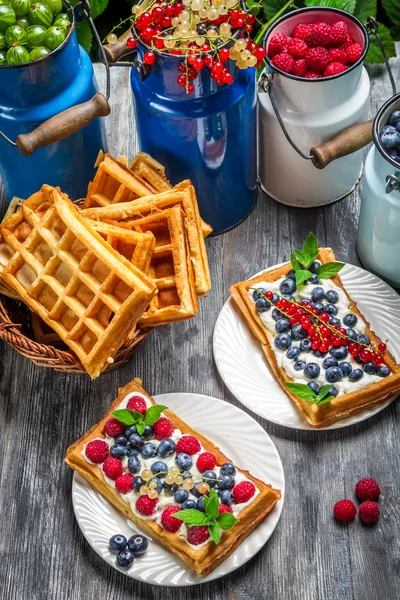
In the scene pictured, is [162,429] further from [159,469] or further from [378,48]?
[378,48]

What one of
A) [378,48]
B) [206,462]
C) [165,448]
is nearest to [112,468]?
[165,448]

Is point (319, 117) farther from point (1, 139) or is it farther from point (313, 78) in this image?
point (1, 139)

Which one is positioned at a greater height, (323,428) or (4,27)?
(4,27)

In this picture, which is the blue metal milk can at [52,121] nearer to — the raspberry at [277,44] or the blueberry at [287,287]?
the raspberry at [277,44]

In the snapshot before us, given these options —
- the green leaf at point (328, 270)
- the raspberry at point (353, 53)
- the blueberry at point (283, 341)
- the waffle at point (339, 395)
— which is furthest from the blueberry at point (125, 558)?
the raspberry at point (353, 53)

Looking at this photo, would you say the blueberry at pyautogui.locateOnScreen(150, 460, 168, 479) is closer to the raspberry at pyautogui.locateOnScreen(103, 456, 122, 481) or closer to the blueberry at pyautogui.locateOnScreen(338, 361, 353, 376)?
the raspberry at pyautogui.locateOnScreen(103, 456, 122, 481)

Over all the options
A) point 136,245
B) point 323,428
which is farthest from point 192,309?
point 323,428
